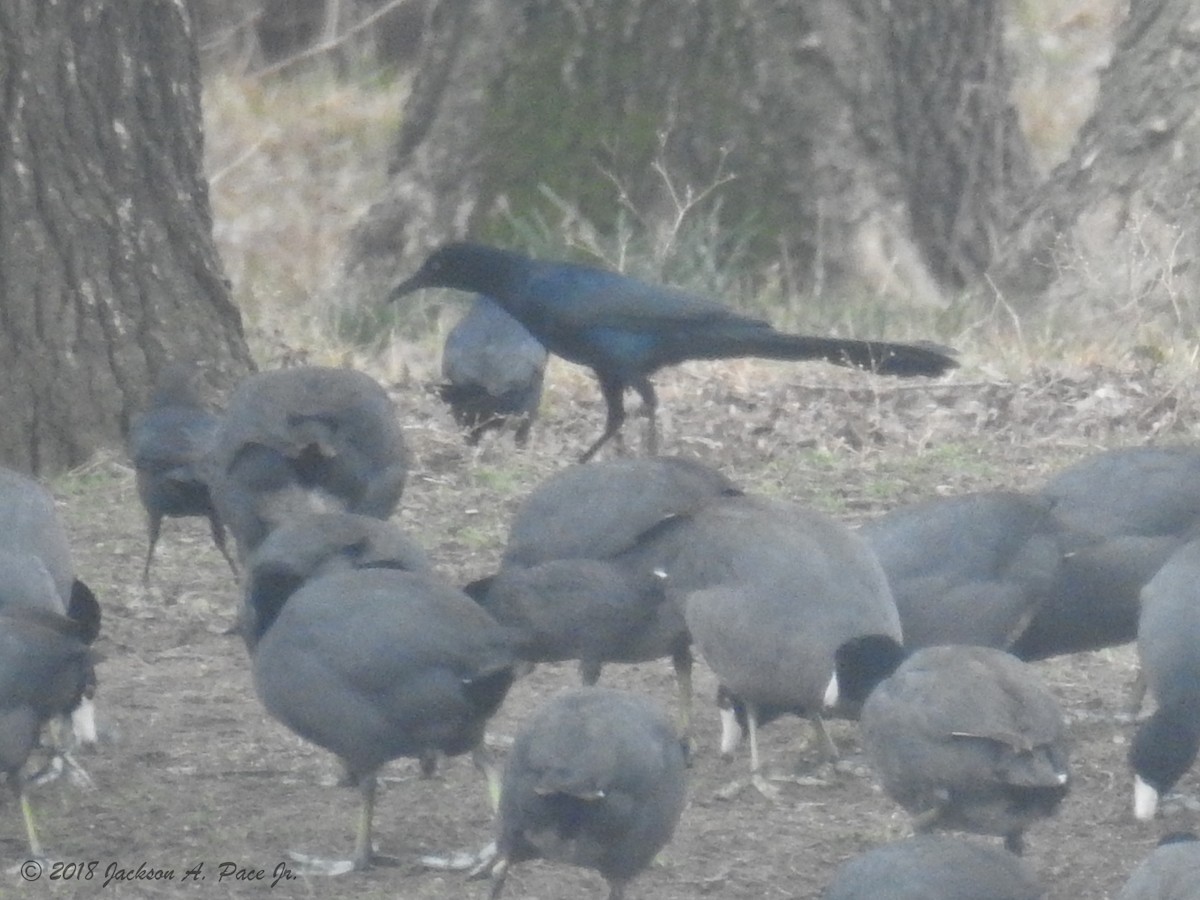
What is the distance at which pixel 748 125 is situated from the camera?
1309cm

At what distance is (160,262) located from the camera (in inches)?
357

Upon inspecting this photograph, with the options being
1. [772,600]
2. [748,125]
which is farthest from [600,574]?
[748,125]

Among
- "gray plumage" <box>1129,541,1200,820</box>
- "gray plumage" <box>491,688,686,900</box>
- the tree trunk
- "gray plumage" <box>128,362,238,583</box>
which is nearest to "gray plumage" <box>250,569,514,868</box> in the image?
"gray plumage" <box>491,688,686,900</box>

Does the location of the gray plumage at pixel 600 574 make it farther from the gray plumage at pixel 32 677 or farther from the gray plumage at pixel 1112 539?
the gray plumage at pixel 32 677

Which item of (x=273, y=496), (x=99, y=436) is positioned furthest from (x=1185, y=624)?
(x=99, y=436)

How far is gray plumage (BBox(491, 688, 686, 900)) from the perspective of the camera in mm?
4578

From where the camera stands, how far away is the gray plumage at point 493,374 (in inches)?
368

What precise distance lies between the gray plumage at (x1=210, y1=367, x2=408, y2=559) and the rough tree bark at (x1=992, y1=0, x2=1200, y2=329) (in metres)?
5.43

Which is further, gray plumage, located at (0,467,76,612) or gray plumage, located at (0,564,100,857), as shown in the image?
gray plumage, located at (0,467,76,612)

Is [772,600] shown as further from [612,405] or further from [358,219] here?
[358,219]

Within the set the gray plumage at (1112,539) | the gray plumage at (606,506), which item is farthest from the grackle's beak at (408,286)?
the gray plumage at (1112,539)

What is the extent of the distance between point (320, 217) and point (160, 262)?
32.0 feet

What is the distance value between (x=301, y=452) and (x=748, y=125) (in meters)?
7.03
